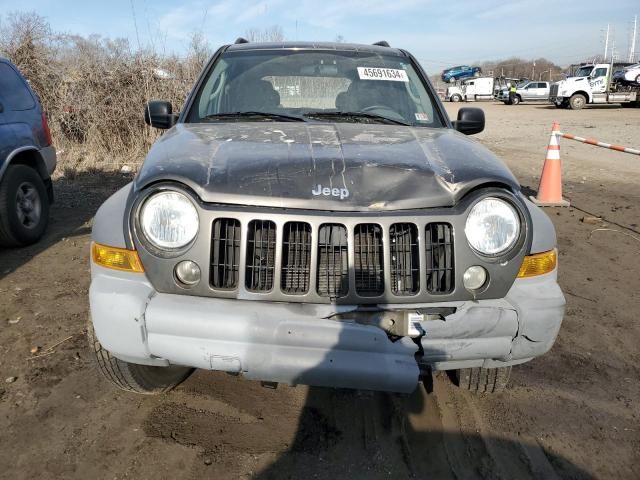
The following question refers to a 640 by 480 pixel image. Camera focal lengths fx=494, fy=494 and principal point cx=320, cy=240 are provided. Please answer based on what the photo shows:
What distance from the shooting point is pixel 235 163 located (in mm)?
2230

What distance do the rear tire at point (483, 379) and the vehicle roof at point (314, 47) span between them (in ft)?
8.21

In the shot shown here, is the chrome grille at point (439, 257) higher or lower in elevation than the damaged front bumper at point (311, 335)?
higher

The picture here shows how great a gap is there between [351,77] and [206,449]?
8.58 feet

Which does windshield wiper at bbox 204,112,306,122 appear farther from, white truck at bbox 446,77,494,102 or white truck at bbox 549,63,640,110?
white truck at bbox 446,77,494,102

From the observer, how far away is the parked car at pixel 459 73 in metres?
64.9

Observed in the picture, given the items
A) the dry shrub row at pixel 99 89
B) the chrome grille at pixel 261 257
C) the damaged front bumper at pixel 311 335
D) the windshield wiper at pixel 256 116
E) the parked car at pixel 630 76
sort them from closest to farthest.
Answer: the damaged front bumper at pixel 311 335, the chrome grille at pixel 261 257, the windshield wiper at pixel 256 116, the dry shrub row at pixel 99 89, the parked car at pixel 630 76

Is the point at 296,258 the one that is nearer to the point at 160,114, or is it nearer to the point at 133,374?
the point at 133,374

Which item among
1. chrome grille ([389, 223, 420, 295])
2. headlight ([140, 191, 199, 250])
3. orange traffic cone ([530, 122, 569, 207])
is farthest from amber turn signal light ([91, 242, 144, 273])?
orange traffic cone ([530, 122, 569, 207])

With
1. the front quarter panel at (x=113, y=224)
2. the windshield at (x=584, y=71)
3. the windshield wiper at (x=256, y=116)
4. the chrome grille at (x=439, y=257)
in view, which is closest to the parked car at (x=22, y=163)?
the windshield wiper at (x=256, y=116)

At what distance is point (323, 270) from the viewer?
2.10m

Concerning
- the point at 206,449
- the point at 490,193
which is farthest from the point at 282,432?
the point at 490,193

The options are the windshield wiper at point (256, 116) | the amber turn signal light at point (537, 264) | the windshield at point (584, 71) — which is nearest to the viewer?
the amber turn signal light at point (537, 264)

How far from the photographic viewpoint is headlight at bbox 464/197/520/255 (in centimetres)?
211

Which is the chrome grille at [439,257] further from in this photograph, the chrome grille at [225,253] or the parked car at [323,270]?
the chrome grille at [225,253]
